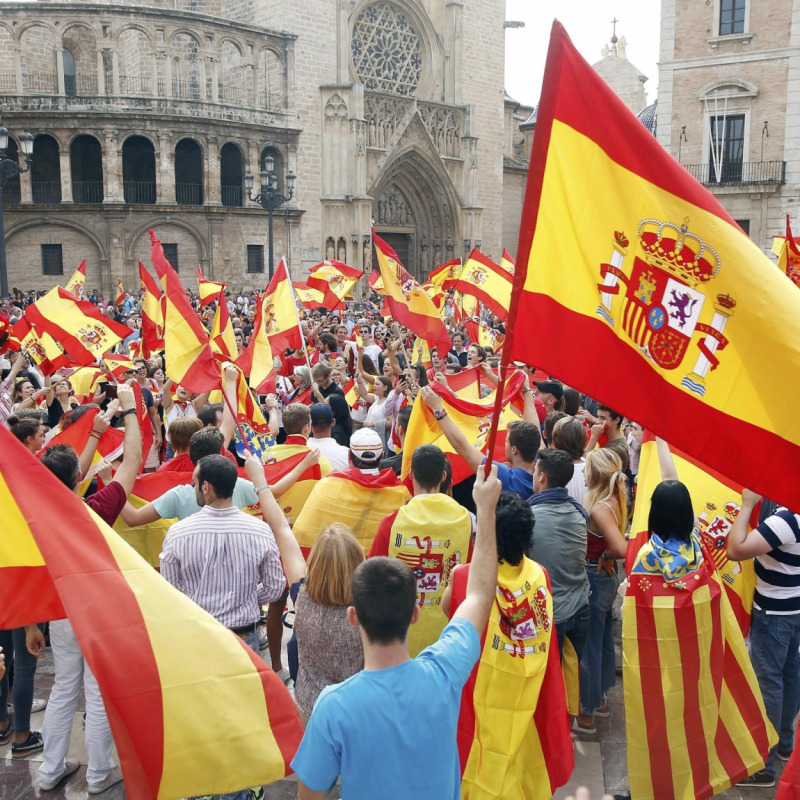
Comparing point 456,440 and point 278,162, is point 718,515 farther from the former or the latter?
point 278,162

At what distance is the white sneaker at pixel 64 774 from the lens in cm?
447

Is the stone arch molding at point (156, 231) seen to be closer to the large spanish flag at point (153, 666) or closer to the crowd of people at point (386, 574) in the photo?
the crowd of people at point (386, 574)

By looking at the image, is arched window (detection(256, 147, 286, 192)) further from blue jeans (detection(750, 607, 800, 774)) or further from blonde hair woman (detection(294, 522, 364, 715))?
blonde hair woman (detection(294, 522, 364, 715))

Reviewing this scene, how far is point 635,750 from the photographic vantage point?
4000 millimetres

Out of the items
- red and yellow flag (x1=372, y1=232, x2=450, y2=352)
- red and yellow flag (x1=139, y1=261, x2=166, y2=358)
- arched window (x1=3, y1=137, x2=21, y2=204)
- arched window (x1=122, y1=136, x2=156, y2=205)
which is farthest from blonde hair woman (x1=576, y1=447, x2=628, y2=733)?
arched window (x1=3, y1=137, x2=21, y2=204)

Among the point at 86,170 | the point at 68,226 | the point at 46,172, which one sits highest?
the point at 86,170

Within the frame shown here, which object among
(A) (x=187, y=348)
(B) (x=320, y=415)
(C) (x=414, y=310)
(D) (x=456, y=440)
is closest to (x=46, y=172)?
(C) (x=414, y=310)

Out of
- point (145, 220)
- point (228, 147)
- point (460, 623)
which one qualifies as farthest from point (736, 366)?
point (228, 147)

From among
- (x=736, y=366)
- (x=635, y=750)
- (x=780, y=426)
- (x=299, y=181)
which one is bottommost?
(x=635, y=750)

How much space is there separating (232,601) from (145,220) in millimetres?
28050

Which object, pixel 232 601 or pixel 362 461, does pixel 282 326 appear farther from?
pixel 232 601

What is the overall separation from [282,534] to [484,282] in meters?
9.08

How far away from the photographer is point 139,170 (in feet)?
106

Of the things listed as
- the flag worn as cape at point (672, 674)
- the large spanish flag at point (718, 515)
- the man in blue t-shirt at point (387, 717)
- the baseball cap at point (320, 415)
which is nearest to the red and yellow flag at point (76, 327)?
the baseball cap at point (320, 415)
